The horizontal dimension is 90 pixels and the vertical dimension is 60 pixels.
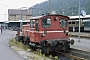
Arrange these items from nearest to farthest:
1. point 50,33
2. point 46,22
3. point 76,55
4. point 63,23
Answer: point 76,55, point 50,33, point 46,22, point 63,23

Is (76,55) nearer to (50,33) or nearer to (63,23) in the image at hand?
(50,33)

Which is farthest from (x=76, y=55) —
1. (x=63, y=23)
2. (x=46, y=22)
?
(x=46, y=22)

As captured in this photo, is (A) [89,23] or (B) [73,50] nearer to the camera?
(B) [73,50]

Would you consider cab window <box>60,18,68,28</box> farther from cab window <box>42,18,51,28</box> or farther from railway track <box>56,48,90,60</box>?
railway track <box>56,48,90,60</box>

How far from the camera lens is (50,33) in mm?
15609

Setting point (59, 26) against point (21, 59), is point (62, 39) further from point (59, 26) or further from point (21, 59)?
point (21, 59)

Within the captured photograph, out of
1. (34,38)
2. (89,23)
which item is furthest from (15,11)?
(34,38)

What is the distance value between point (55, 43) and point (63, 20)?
2.46 m

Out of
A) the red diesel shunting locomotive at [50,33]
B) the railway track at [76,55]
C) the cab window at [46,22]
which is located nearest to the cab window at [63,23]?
the red diesel shunting locomotive at [50,33]

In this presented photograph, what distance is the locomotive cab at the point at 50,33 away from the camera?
50.3ft

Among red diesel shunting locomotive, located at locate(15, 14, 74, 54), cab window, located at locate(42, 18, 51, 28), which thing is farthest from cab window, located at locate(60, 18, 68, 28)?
cab window, located at locate(42, 18, 51, 28)

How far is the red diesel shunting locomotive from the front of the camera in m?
15.3

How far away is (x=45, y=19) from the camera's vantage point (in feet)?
51.1

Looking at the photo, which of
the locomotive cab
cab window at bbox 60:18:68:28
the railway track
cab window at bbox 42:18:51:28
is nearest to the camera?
the railway track
